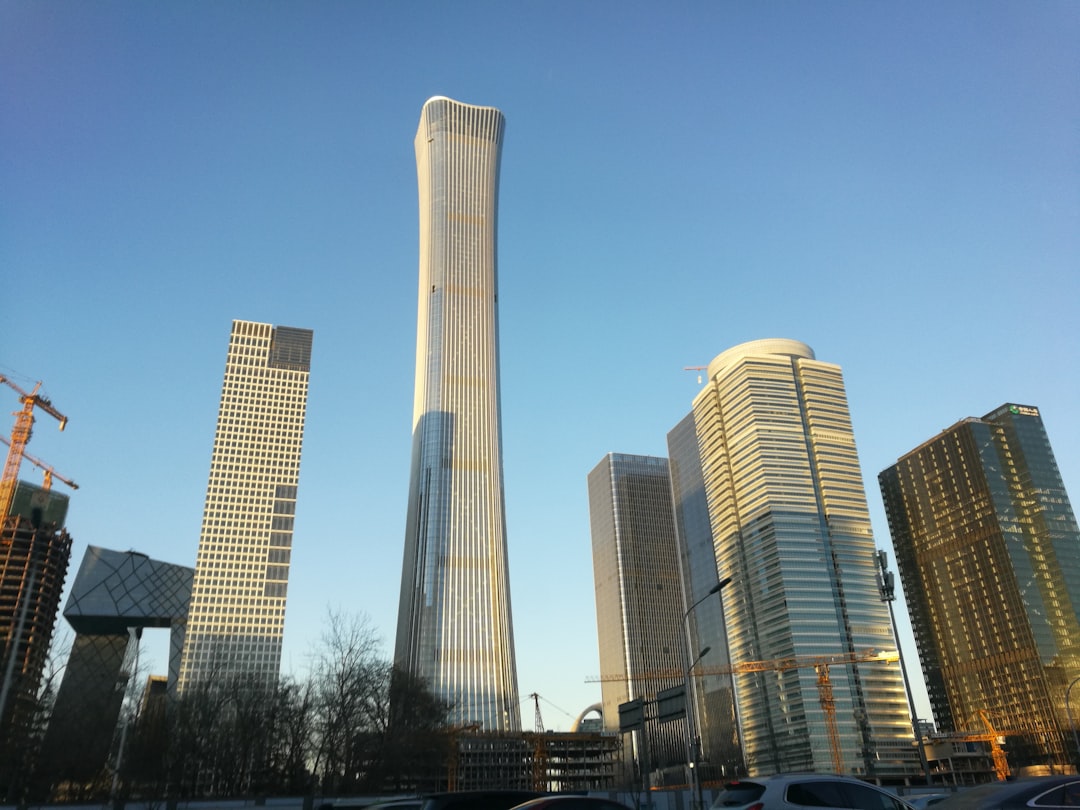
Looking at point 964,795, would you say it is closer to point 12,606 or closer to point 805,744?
point 805,744

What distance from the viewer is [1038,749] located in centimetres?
16662

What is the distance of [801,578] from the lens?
171250 mm

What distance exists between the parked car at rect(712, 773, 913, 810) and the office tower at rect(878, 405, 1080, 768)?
18482cm

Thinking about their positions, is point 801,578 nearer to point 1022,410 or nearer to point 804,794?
point 1022,410

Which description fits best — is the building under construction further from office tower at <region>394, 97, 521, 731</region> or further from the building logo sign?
the building logo sign

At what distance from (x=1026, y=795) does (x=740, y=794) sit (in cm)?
442

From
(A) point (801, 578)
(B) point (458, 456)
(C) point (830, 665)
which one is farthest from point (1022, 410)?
(B) point (458, 456)

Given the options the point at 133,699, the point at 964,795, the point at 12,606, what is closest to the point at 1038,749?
the point at 133,699

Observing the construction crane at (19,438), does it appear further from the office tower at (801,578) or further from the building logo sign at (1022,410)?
the building logo sign at (1022,410)

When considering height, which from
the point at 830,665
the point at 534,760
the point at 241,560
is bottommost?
the point at 534,760

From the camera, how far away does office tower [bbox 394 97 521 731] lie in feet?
433

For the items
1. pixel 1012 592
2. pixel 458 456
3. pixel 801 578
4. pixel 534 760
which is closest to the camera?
pixel 534 760

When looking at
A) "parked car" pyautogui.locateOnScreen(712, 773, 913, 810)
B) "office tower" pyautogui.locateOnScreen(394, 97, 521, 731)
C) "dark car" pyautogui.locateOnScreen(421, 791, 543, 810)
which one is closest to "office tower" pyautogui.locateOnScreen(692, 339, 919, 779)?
"office tower" pyautogui.locateOnScreen(394, 97, 521, 731)

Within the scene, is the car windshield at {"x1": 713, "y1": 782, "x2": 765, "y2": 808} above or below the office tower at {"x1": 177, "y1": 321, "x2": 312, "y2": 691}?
below
